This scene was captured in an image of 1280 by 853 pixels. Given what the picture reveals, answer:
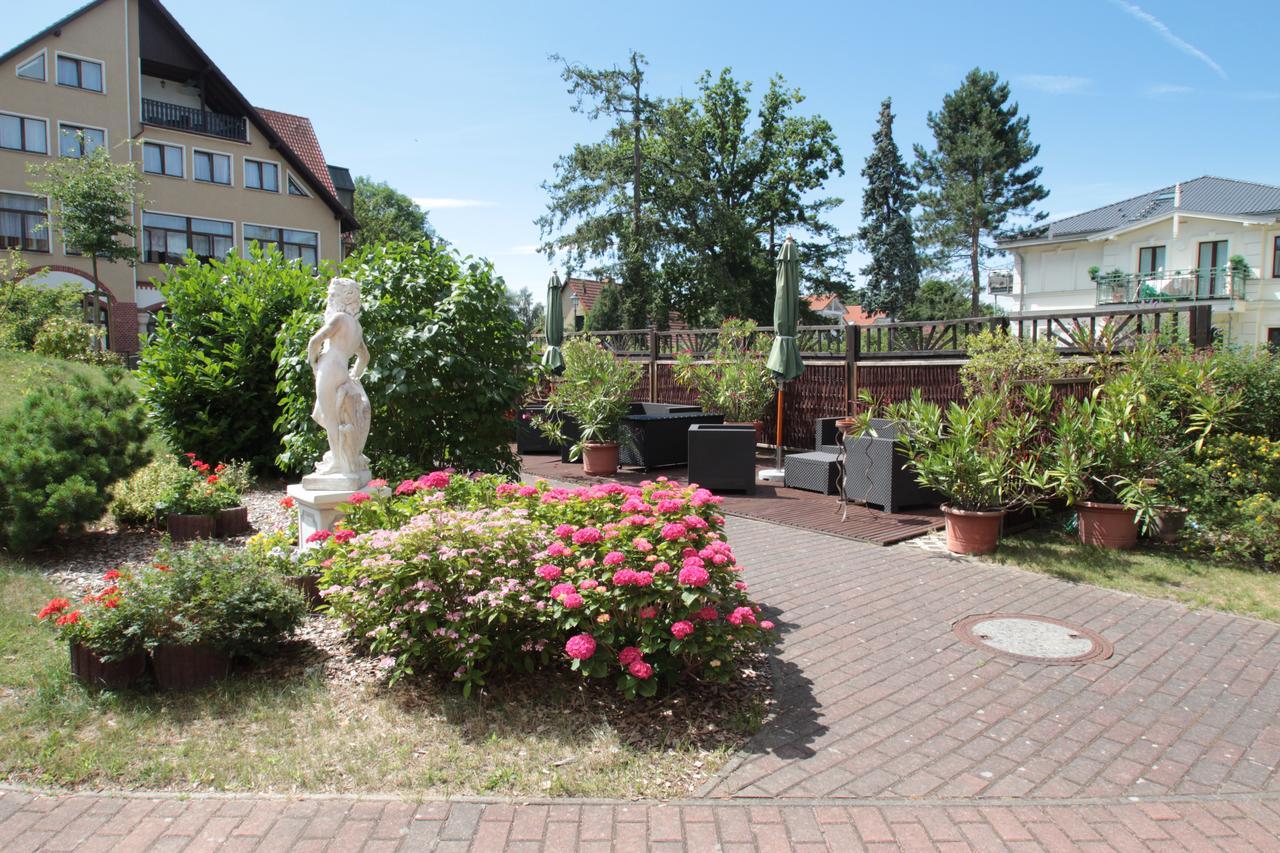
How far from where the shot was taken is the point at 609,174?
96.0 feet

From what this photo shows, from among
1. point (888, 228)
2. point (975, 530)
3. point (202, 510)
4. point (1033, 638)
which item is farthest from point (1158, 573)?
point (888, 228)

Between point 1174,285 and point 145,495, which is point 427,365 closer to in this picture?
point 145,495

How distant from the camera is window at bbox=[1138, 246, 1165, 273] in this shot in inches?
1208

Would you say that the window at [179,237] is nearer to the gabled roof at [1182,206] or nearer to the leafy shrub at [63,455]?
the leafy shrub at [63,455]

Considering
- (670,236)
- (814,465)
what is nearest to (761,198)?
(670,236)

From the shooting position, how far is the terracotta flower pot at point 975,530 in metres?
6.54

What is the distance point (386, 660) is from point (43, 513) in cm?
337

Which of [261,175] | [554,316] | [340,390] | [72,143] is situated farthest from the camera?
[261,175]

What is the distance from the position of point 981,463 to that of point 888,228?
41.6m

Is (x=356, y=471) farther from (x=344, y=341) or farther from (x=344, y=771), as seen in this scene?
(x=344, y=771)

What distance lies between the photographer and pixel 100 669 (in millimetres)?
3635

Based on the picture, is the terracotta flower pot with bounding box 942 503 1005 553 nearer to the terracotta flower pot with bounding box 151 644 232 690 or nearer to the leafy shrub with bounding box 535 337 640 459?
the leafy shrub with bounding box 535 337 640 459

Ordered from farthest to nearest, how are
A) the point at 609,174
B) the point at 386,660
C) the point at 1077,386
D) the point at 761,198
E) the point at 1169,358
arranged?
the point at 761,198 → the point at 609,174 → the point at 1077,386 → the point at 1169,358 → the point at 386,660

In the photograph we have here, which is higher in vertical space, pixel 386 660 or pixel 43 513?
pixel 43 513
